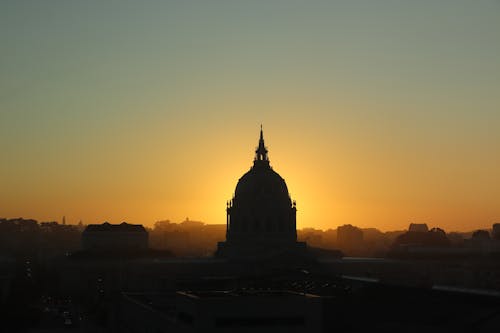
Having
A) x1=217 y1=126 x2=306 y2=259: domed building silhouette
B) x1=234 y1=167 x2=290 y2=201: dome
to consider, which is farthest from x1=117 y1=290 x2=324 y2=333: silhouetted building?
x1=234 y1=167 x2=290 y2=201: dome

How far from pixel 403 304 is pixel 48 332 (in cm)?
4298

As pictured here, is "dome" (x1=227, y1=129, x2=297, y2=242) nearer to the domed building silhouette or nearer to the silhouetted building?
the domed building silhouette

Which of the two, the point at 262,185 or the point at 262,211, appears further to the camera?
the point at 262,185

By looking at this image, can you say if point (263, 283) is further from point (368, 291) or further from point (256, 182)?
point (256, 182)

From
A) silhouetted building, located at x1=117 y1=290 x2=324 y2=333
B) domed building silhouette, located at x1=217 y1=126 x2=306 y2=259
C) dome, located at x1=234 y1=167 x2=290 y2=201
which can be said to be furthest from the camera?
dome, located at x1=234 y1=167 x2=290 y2=201

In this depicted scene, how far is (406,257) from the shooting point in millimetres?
195500

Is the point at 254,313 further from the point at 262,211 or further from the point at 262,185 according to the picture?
the point at 262,185

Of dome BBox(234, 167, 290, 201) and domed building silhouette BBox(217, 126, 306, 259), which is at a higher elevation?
dome BBox(234, 167, 290, 201)

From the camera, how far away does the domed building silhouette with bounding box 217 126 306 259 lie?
155750mm

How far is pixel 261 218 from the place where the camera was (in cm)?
15662

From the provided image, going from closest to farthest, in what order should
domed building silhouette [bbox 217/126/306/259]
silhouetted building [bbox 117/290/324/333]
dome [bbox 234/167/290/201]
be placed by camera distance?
1. silhouetted building [bbox 117/290/324/333]
2. domed building silhouette [bbox 217/126/306/259]
3. dome [bbox 234/167/290/201]

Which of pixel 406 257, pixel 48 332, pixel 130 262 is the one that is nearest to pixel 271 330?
pixel 48 332

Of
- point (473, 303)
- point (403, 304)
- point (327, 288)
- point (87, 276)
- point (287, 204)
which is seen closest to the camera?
point (473, 303)

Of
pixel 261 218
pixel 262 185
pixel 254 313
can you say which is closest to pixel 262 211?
pixel 261 218
